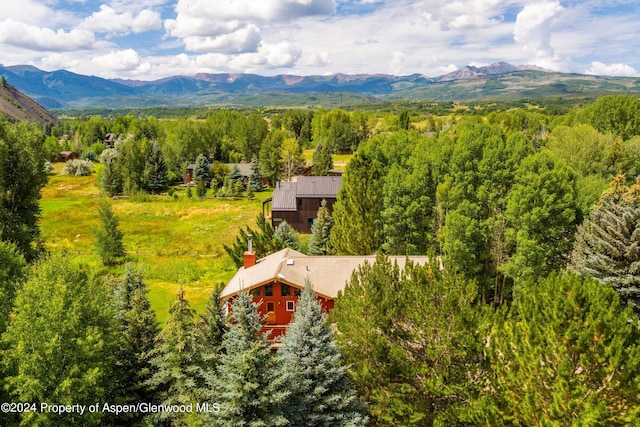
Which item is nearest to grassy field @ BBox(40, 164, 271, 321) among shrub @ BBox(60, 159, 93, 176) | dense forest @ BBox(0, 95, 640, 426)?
dense forest @ BBox(0, 95, 640, 426)

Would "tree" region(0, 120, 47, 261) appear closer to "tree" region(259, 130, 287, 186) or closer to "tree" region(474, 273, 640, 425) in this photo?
"tree" region(474, 273, 640, 425)

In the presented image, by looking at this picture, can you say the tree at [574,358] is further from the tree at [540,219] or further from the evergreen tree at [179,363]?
the tree at [540,219]

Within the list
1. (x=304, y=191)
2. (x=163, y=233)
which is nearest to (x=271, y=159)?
(x=163, y=233)

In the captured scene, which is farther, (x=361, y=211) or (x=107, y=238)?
(x=107, y=238)

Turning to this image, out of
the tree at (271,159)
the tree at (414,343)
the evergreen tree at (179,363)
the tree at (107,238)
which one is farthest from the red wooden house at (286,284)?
the tree at (271,159)

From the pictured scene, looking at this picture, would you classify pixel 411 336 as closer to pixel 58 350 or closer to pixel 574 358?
pixel 574 358
